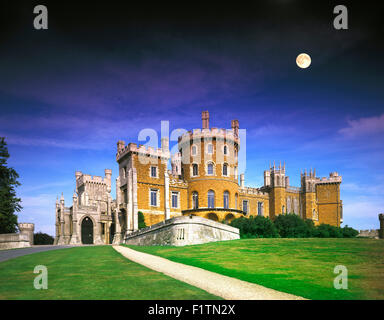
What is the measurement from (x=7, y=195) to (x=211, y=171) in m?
22.9

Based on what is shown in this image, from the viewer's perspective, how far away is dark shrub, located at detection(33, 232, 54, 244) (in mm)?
61806

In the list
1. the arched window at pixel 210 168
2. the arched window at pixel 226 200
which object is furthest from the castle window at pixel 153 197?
the arched window at pixel 226 200

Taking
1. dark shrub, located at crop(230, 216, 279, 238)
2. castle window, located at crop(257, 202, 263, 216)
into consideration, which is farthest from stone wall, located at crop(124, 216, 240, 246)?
castle window, located at crop(257, 202, 263, 216)

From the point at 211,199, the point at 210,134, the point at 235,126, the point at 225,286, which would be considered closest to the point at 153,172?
the point at 211,199

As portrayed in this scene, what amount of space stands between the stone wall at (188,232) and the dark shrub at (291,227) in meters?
9.37

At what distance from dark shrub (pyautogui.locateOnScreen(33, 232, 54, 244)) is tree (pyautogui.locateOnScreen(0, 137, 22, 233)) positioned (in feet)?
94.1

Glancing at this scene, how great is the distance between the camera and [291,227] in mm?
40969

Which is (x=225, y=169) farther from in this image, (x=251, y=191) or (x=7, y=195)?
(x=7, y=195)

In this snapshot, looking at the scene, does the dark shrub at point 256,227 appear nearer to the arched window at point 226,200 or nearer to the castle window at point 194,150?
the arched window at point 226,200

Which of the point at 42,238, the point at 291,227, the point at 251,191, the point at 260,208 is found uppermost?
the point at 251,191
